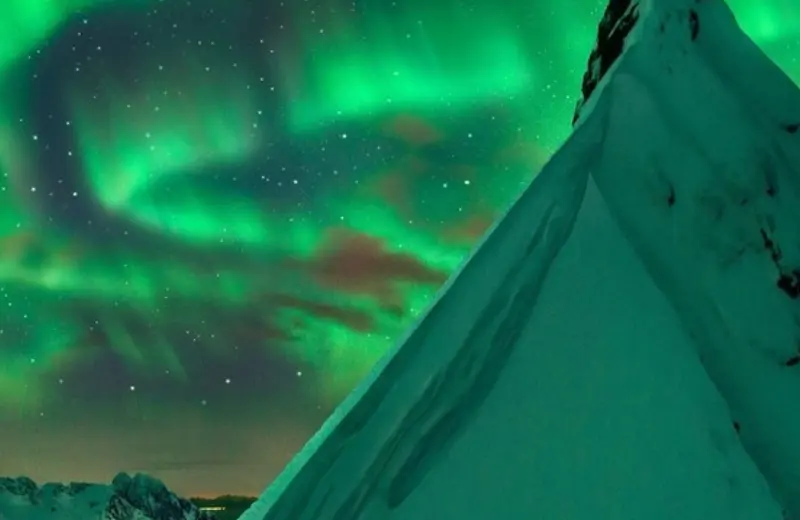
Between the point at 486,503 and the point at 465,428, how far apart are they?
14.3 inches

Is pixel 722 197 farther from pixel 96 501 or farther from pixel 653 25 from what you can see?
pixel 96 501

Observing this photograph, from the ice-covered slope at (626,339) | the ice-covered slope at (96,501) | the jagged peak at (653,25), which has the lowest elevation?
the ice-covered slope at (626,339)

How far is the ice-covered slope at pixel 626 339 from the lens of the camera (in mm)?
3615

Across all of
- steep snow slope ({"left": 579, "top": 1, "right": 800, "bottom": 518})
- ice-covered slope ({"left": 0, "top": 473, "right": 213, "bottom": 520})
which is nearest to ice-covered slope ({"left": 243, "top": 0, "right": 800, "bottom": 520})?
steep snow slope ({"left": 579, "top": 1, "right": 800, "bottom": 518})

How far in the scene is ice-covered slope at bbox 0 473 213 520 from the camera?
10581cm

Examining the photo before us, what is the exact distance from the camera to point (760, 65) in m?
4.84

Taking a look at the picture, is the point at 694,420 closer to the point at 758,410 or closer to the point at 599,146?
the point at 758,410

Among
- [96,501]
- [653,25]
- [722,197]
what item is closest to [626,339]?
[722,197]

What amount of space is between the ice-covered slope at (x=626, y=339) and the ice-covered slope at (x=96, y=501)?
113m

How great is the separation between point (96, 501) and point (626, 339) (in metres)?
127

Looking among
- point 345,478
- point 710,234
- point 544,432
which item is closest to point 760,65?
point 710,234

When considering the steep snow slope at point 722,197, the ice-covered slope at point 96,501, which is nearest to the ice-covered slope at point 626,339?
the steep snow slope at point 722,197

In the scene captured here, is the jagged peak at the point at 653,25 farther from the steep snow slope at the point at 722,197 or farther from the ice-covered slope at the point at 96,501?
the ice-covered slope at the point at 96,501

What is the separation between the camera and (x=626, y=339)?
394 centimetres
